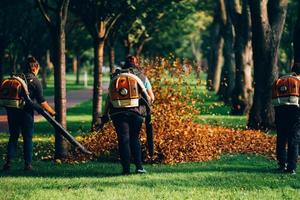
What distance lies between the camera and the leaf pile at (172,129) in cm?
1233

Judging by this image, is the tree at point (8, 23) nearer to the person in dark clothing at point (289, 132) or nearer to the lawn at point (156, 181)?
the lawn at point (156, 181)

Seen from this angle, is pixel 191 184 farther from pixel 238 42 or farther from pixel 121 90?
pixel 238 42

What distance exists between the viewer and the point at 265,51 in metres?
18.6

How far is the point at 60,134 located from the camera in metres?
12.7

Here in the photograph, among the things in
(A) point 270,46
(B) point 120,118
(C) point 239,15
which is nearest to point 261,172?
(B) point 120,118

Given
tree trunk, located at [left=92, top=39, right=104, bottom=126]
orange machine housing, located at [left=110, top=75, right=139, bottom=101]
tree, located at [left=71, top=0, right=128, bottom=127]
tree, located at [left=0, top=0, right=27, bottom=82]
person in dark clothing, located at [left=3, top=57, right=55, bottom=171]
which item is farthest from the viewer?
tree, located at [left=0, top=0, right=27, bottom=82]

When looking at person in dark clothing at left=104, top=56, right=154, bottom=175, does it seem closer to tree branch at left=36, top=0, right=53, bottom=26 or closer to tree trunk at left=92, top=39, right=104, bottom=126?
tree branch at left=36, top=0, right=53, bottom=26

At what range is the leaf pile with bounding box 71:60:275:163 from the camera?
12328mm

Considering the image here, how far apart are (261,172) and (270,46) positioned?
8.30 metres

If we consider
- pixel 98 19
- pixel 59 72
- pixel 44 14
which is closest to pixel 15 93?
pixel 59 72

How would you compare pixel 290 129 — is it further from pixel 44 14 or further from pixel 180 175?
pixel 44 14

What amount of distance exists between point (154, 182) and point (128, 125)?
122 cm

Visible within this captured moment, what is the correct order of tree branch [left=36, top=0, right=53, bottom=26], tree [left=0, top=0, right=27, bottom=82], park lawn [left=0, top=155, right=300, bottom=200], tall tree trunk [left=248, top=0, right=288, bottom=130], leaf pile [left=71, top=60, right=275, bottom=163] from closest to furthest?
park lawn [left=0, top=155, right=300, bottom=200]
leaf pile [left=71, top=60, right=275, bottom=163]
tree branch [left=36, top=0, right=53, bottom=26]
tall tree trunk [left=248, top=0, right=288, bottom=130]
tree [left=0, top=0, right=27, bottom=82]

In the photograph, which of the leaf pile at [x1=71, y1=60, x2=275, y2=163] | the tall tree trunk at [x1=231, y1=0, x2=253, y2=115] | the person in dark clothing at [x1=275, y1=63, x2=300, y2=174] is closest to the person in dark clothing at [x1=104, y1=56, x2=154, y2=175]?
the leaf pile at [x1=71, y1=60, x2=275, y2=163]
